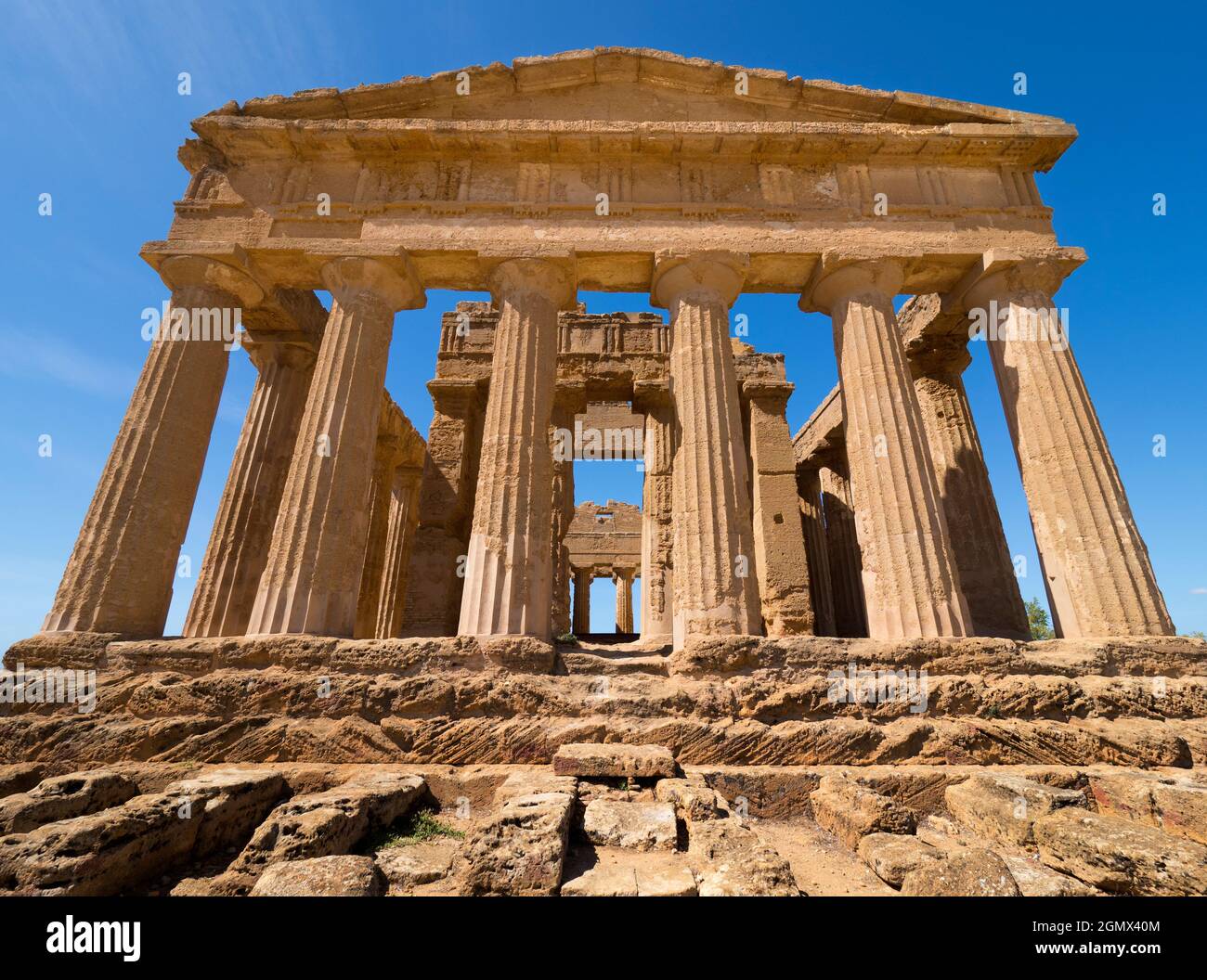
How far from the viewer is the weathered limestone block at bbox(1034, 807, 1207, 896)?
321cm

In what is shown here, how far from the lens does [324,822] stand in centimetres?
378

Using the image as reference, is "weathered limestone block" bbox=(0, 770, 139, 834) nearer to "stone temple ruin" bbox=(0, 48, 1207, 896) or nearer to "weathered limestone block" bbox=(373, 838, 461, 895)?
"stone temple ruin" bbox=(0, 48, 1207, 896)

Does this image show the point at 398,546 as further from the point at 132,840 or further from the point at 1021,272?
the point at 1021,272

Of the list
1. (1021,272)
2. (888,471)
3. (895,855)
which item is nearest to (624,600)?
(888,471)

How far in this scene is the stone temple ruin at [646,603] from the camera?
4004 millimetres

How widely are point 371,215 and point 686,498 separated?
23.4 ft

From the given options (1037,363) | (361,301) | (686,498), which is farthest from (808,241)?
(361,301)

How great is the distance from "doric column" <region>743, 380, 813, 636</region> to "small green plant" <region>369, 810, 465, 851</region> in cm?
1023

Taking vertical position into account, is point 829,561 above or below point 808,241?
below

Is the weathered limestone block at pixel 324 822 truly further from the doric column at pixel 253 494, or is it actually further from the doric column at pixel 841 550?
the doric column at pixel 841 550

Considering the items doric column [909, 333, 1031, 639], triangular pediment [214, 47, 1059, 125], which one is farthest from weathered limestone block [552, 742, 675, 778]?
triangular pediment [214, 47, 1059, 125]

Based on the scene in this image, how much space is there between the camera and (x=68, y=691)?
6.57 m

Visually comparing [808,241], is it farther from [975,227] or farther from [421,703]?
[421,703]

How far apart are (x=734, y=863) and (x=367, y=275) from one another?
943cm
